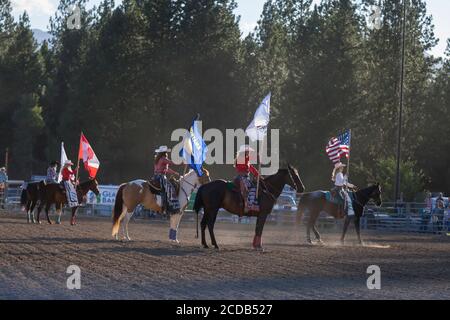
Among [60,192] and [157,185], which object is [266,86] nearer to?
[60,192]

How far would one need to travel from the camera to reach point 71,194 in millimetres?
29469

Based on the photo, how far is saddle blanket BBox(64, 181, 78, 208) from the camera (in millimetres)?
29422

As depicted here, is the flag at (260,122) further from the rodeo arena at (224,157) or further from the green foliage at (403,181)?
the green foliage at (403,181)

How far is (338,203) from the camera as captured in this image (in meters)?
25.6

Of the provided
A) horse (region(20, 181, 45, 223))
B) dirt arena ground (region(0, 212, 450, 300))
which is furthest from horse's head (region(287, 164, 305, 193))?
horse (region(20, 181, 45, 223))

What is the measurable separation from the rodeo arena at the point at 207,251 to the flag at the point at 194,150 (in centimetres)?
3

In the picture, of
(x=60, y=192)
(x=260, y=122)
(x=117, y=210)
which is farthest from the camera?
(x=60, y=192)

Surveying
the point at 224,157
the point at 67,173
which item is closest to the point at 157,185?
the point at 67,173

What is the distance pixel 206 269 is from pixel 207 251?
394 centimetres

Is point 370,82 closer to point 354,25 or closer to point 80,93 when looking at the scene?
point 354,25

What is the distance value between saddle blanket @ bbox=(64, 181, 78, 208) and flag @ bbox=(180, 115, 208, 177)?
808 cm

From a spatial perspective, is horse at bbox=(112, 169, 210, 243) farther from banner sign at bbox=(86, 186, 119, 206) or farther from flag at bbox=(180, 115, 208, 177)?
banner sign at bbox=(86, 186, 119, 206)

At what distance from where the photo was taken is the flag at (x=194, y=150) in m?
22.1

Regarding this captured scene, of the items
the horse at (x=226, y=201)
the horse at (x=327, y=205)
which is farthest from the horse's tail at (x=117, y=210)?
the horse at (x=327, y=205)
